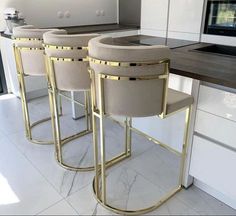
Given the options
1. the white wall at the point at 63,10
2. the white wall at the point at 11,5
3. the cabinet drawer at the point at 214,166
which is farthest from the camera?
the white wall at the point at 63,10

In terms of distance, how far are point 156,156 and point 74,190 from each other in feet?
2.58

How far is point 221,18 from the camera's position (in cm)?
209

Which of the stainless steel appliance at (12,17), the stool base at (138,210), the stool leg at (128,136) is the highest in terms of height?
the stainless steel appliance at (12,17)

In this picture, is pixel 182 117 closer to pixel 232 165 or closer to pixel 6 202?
pixel 232 165

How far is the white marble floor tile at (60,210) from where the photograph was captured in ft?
5.15

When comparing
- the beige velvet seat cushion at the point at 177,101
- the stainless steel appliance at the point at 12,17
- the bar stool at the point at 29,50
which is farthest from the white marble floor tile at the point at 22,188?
the stainless steel appliance at the point at 12,17

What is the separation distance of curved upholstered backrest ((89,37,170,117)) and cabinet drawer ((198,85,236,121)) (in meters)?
0.29

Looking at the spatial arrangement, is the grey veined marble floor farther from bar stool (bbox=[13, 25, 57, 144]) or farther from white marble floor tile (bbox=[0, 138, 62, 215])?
bar stool (bbox=[13, 25, 57, 144])

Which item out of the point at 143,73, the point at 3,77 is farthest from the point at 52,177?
the point at 3,77

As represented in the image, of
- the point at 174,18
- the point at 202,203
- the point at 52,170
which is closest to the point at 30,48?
the point at 52,170

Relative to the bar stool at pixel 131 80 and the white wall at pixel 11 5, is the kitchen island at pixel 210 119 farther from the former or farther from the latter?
the white wall at pixel 11 5

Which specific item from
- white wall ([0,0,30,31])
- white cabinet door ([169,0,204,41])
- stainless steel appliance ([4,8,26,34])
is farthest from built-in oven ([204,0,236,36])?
white wall ([0,0,30,31])

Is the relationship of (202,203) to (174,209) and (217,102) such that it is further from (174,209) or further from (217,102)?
(217,102)

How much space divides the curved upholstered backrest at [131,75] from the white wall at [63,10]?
2317 mm
